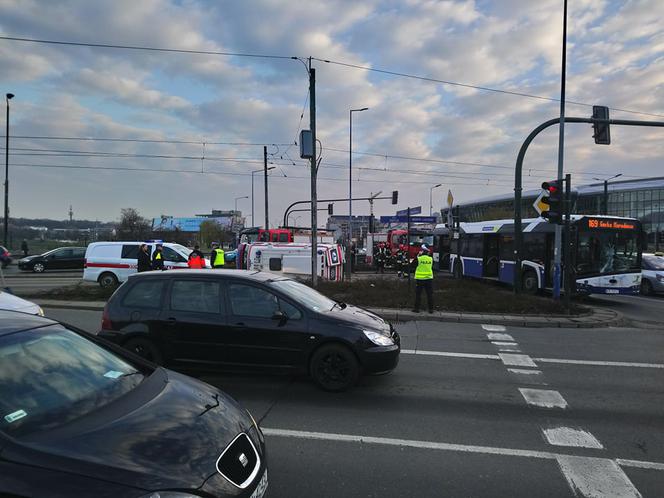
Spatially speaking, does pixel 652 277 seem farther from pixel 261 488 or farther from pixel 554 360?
pixel 261 488

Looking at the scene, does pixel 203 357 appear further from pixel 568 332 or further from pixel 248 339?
pixel 568 332

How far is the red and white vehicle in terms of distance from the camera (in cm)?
1770

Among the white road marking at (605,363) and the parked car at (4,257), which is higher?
the parked car at (4,257)

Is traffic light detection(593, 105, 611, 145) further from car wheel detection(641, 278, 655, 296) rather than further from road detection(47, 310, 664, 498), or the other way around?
road detection(47, 310, 664, 498)

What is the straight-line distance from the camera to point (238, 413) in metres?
3.07

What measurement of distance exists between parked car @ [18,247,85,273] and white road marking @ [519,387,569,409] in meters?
29.2

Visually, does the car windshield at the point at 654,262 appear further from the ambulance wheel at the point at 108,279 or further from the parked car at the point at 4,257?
the parked car at the point at 4,257

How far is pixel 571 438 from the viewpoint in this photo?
451cm

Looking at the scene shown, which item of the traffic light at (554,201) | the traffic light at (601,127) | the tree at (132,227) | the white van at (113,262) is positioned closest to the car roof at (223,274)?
the traffic light at (554,201)

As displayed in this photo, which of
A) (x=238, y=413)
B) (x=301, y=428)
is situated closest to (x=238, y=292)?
(x=301, y=428)

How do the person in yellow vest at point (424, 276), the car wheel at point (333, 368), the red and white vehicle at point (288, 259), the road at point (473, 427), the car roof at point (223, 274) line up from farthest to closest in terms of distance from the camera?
the red and white vehicle at point (288, 259)
the person in yellow vest at point (424, 276)
the car roof at point (223, 274)
the car wheel at point (333, 368)
the road at point (473, 427)

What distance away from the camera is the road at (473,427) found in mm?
3629

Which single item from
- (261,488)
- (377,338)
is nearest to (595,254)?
(377,338)

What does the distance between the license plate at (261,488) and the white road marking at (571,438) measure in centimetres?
297
